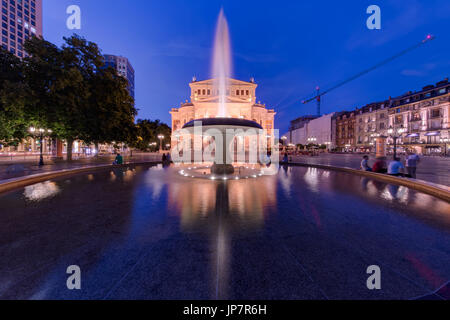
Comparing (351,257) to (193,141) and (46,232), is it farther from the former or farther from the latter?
(193,141)

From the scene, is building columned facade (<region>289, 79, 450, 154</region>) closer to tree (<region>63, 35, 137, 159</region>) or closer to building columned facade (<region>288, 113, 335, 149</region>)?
building columned facade (<region>288, 113, 335, 149</region>)

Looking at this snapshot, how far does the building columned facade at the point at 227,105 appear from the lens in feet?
195

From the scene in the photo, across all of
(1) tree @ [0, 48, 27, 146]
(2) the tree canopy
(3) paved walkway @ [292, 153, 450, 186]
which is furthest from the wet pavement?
(2) the tree canopy

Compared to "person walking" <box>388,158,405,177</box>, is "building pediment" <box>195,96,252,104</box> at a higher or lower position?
higher

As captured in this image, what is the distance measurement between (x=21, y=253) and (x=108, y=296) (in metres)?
2.16

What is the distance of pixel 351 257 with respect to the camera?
3.12m

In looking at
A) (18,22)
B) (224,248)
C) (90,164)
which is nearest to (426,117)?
(224,248)

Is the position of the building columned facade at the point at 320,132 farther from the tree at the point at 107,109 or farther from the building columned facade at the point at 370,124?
the tree at the point at 107,109

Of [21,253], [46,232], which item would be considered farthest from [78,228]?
[21,253]

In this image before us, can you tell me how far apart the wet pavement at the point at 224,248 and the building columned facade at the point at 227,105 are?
5476 cm

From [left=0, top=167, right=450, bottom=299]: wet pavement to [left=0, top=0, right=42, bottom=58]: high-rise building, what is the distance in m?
90.2

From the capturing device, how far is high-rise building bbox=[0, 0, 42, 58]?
62750 millimetres

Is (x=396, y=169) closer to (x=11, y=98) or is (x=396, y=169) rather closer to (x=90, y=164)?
(x=90, y=164)
